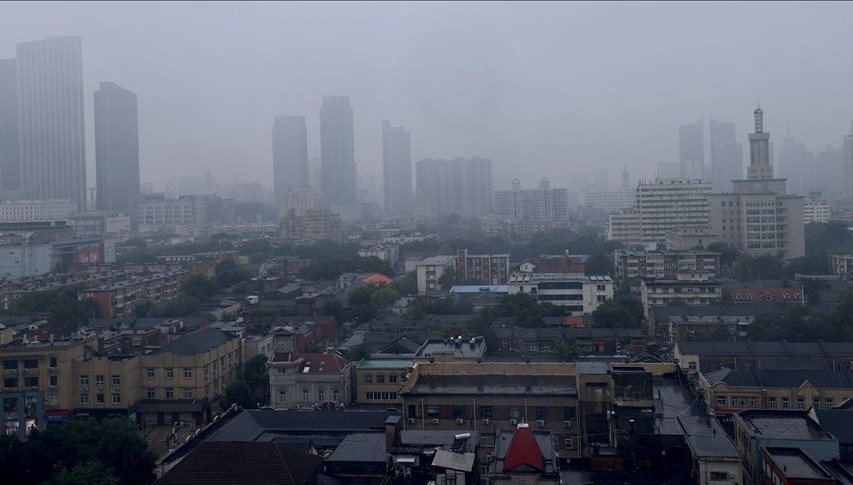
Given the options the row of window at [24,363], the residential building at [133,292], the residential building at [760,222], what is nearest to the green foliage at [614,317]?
the row of window at [24,363]

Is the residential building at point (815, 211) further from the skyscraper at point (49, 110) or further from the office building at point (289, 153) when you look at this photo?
the office building at point (289, 153)

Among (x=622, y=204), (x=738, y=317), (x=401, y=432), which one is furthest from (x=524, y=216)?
(x=401, y=432)

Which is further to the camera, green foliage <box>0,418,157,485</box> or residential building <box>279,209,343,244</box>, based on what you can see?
residential building <box>279,209,343,244</box>

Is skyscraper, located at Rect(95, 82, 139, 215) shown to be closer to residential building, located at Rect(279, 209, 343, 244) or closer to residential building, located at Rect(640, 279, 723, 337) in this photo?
residential building, located at Rect(279, 209, 343, 244)

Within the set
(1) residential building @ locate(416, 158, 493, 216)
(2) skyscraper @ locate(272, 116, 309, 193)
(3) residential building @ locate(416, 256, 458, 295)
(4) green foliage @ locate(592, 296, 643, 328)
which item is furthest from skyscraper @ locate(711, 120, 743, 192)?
(4) green foliage @ locate(592, 296, 643, 328)

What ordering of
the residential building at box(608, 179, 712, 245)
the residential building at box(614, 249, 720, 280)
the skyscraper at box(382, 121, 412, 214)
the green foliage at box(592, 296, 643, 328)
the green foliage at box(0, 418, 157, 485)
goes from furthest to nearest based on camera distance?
the skyscraper at box(382, 121, 412, 214) < the residential building at box(608, 179, 712, 245) < the residential building at box(614, 249, 720, 280) < the green foliage at box(592, 296, 643, 328) < the green foliage at box(0, 418, 157, 485)

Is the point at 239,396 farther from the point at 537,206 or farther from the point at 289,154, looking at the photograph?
the point at 289,154

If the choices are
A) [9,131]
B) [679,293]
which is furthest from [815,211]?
[9,131]
